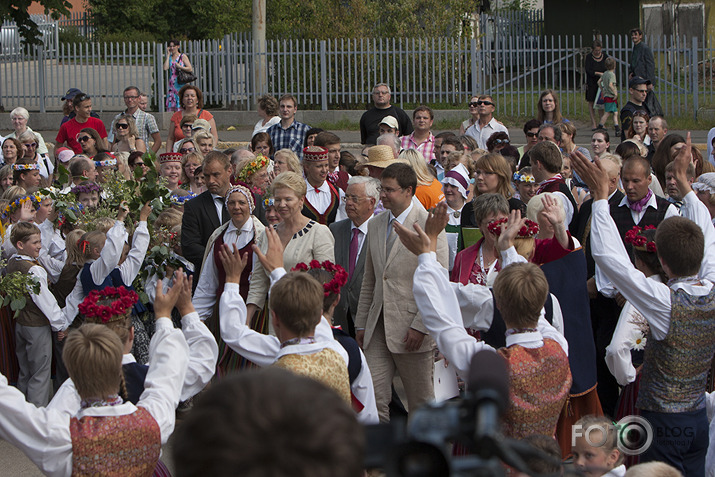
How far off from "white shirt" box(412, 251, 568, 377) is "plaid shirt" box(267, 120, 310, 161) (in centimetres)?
653

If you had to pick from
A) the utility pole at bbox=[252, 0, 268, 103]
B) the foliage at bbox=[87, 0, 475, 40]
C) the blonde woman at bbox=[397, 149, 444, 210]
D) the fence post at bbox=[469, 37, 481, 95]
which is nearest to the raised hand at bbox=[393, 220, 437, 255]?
the blonde woman at bbox=[397, 149, 444, 210]

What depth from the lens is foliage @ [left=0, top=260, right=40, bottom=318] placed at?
5895 mm

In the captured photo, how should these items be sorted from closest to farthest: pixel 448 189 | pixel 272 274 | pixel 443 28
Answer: pixel 272 274 → pixel 448 189 → pixel 443 28

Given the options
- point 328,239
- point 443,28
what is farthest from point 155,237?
point 443,28

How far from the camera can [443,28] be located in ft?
71.2

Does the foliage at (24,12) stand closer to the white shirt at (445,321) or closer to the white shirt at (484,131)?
the white shirt at (484,131)

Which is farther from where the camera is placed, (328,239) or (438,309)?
(328,239)

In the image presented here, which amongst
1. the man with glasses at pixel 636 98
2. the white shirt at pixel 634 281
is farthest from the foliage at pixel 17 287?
the man with glasses at pixel 636 98

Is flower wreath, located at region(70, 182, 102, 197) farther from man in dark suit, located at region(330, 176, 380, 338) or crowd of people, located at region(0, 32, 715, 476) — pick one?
man in dark suit, located at region(330, 176, 380, 338)

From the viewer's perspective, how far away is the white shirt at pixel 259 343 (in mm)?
3986

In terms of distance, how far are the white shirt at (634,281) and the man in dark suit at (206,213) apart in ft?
10.4

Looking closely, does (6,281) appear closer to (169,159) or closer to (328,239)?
(328,239)

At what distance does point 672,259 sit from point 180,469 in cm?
332

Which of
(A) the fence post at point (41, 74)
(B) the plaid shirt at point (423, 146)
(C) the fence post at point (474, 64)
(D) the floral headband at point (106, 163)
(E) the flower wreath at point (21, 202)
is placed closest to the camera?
(E) the flower wreath at point (21, 202)
